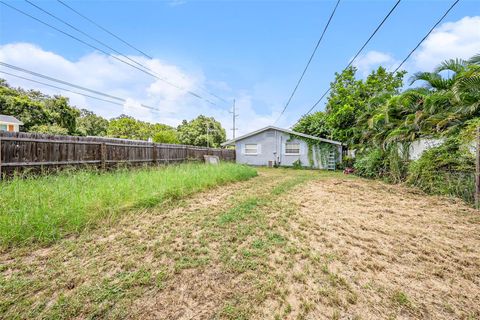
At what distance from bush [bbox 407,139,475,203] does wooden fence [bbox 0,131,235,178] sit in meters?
9.88

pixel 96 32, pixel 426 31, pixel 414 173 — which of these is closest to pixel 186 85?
pixel 96 32

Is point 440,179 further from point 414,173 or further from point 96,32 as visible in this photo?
point 96,32

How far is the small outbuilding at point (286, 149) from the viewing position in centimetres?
1535

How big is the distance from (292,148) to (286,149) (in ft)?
1.58

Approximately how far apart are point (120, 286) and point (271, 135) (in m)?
15.8

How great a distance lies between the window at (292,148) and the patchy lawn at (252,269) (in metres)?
12.7

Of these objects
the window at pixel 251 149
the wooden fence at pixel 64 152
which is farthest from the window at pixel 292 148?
the wooden fence at pixel 64 152

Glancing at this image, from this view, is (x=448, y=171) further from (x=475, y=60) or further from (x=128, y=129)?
(x=128, y=129)

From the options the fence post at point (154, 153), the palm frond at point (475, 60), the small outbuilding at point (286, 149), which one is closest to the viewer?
the palm frond at point (475, 60)

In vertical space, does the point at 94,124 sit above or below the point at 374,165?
above

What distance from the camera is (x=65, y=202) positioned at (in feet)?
10.4

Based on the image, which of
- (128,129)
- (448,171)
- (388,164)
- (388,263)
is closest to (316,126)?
(388,164)

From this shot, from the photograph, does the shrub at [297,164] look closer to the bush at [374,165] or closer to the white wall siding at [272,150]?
the white wall siding at [272,150]

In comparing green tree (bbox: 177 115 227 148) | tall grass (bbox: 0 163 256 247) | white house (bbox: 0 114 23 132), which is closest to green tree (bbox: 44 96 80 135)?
white house (bbox: 0 114 23 132)
